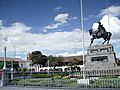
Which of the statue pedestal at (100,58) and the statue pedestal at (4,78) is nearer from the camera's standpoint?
the statue pedestal at (4,78)

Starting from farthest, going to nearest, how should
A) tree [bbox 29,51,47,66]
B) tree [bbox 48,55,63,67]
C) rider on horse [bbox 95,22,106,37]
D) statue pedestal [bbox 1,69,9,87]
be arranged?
tree [bbox 29,51,47,66]
tree [bbox 48,55,63,67]
rider on horse [bbox 95,22,106,37]
statue pedestal [bbox 1,69,9,87]

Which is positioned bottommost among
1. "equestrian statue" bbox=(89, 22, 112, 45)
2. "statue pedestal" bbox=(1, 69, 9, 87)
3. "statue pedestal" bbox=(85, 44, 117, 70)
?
"statue pedestal" bbox=(1, 69, 9, 87)

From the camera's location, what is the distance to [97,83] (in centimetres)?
1758

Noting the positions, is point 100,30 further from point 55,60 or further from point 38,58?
point 38,58

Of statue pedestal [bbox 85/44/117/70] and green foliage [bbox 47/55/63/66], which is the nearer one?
statue pedestal [bbox 85/44/117/70]

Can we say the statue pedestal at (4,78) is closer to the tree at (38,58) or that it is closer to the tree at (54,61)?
the tree at (54,61)

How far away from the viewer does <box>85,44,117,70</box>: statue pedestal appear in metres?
26.7

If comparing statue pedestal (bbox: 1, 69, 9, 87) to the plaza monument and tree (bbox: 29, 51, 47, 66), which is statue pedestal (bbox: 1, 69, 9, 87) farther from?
tree (bbox: 29, 51, 47, 66)

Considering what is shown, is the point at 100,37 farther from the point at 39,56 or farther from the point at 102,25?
the point at 39,56

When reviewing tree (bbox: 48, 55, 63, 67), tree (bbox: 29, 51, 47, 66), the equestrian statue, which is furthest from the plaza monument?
tree (bbox: 29, 51, 47, 66)

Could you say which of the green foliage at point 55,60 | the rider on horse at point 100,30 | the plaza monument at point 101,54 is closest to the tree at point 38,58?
the green foliage at point 55,60

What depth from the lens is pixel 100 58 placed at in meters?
27.5

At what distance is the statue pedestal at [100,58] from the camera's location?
87.6ft

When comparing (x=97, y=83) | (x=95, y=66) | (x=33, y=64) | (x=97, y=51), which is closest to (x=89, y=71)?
(x=95, y=66)
